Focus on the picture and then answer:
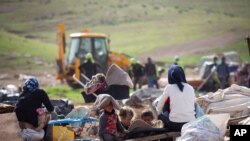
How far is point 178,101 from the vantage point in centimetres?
1035

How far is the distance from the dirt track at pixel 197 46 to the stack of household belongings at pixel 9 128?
122ft

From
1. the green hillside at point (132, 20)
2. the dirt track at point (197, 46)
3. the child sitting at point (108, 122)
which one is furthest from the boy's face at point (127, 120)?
the green hillside at point (132, 20)

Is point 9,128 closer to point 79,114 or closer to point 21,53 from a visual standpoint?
point 79,114

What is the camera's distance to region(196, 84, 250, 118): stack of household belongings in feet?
39.4

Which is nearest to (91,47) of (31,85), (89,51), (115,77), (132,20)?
(89,51)

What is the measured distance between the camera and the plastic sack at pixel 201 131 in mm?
9531

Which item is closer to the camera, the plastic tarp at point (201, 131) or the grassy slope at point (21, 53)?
the plastic tarp at point (201, 131)

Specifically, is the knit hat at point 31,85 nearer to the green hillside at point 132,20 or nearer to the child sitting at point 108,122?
the child sitting at point 108,122

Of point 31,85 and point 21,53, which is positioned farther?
point 21,53

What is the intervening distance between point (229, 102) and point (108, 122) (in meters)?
2.73

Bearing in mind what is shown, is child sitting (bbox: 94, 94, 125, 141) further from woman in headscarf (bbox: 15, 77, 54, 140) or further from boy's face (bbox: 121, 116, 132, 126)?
woman in headscarf (bbox: 15, 77, 54, 140)

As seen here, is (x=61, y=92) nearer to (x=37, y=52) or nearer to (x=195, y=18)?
(x=37, y=52)

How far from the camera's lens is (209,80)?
2547cm

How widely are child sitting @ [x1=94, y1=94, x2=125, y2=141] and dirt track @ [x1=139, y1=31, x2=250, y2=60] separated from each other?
37.8m
